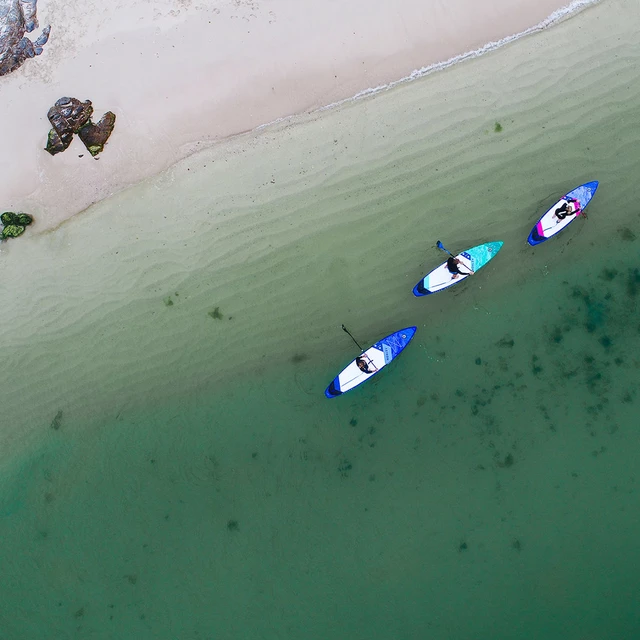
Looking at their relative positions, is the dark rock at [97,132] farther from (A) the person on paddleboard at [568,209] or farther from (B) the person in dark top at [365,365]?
(A) the person on paddleboard at [568,209]

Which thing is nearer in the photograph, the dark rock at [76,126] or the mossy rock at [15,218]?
the dark rock at [76,126]

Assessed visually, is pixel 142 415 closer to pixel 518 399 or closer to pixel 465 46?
pixel 518 399

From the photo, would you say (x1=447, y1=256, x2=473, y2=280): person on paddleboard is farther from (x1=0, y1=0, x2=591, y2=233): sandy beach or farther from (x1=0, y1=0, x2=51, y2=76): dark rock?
(x1=0, y1=0, x2=51, y2=76): dark rock

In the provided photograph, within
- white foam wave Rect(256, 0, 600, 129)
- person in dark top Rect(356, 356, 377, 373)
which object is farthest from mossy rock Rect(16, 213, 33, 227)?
person in dark top Rect(356, 356, 377, 373)

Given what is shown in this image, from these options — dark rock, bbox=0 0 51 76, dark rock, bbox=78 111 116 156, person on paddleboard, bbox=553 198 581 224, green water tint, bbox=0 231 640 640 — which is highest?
dark rock, bbox=0 0 51 76


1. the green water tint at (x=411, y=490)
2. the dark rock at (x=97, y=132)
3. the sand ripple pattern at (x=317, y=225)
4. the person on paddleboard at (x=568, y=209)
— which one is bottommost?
the green water tint at (x=411, y=490)

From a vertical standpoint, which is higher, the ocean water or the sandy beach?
the sandy beach

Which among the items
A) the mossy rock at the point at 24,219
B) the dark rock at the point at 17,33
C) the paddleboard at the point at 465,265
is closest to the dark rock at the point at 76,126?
the dark rock at the point at 17,33
